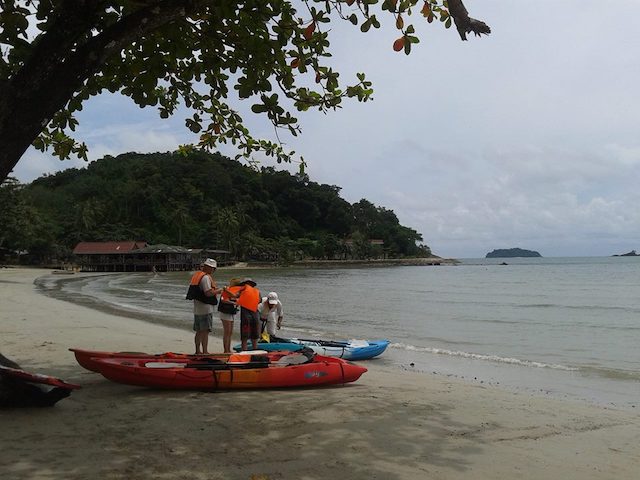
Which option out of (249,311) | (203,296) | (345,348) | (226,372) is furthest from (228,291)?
(345,348)

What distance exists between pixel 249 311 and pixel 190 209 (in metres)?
91.6

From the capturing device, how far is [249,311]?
9156mm

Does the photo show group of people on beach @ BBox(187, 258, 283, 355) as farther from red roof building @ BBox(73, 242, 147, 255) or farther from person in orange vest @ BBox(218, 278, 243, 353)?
red roof building @ BBox(73, 242, 147, 255)

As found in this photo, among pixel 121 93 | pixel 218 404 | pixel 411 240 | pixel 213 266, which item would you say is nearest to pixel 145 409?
pixel 218 404

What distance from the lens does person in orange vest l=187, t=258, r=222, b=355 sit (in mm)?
8266

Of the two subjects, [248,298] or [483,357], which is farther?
[483,357]

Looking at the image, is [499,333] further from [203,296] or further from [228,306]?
[203,296]

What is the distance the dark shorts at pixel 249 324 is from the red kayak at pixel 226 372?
1.70 metres

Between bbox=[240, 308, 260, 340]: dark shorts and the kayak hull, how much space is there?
7.32 ft

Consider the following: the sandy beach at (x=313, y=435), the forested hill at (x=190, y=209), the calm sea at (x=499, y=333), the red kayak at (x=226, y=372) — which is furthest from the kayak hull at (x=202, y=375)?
the forested hill at (x=190, y=209)

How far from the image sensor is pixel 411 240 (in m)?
146

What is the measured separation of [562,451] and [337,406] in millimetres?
2300

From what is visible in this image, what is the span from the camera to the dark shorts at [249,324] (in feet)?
30.1

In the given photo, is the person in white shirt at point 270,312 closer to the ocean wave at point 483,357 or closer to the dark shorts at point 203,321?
the dark shorts at point 203,321
